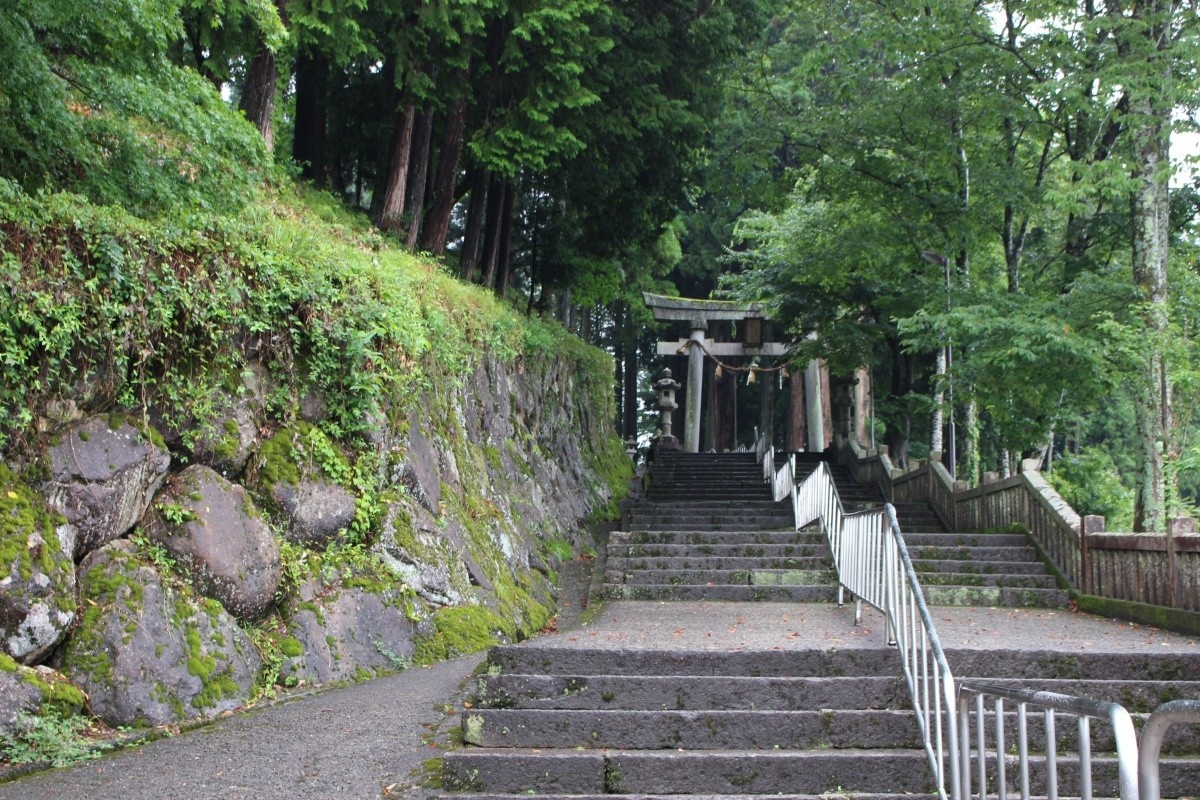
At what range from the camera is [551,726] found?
19.1ft

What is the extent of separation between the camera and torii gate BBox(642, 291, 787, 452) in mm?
30250

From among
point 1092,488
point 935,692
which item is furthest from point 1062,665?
point 1092,488

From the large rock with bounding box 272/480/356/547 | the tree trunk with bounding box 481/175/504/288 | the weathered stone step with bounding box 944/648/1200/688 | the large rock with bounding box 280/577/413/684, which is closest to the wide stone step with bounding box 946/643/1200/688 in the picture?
the weathered stone step with bounding box 944/648/1200/688

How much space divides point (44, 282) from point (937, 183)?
1371cm

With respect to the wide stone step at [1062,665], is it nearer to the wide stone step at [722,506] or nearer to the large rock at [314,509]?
the large rock at [314,509]

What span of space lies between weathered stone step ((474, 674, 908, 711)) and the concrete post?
24.9 meters

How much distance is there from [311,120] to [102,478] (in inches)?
439

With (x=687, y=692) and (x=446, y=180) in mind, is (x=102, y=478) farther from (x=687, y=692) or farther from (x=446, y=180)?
(x=446, y=180)

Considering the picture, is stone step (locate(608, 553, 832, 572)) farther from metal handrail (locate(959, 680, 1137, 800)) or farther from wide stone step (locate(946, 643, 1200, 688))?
metal handrail (locate(959, 680, 1137, 800))

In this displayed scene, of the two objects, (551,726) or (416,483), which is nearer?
(551,726)

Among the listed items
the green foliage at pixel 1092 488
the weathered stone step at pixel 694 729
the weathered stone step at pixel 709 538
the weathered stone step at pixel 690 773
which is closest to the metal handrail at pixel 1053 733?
the weathered stone step at pixel 690 773

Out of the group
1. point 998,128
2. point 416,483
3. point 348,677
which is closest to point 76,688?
point 348,677

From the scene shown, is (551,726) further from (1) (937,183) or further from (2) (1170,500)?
(1) (937,183)

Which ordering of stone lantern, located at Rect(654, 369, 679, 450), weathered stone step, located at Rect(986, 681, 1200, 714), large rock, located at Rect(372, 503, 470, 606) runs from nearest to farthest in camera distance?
1. weathered stone step, located at Rect(986, 681, 1200, 714)
2. large rock, located at Rect(372, 503, 470, 606)
3. stone lantern, located at Rect(654, 369, 679, 450)
